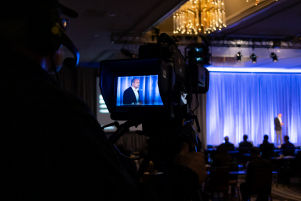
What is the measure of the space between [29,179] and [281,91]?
14.1 m

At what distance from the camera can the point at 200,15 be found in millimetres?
5996

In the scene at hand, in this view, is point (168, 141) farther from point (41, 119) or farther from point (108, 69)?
point (41, 119)

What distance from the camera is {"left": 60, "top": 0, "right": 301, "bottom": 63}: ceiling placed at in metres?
5.90

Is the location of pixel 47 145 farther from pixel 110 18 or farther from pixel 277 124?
pixel 277 124

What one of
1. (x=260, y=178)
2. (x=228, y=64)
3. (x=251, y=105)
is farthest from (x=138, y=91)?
(x=251, y=105)

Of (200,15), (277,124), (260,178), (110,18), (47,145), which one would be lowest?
(260,178)

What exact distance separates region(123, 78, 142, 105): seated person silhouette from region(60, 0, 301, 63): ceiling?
437cm

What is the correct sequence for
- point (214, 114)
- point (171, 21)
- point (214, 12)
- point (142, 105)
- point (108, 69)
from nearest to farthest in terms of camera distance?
point (142, 105) → point (108, 69) → point (214, 12) → point (171, 21) → point (214, 114)

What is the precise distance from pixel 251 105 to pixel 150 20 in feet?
25.0

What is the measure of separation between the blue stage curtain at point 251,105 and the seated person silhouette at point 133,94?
459 inches

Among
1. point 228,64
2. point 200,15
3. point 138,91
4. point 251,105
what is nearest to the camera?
point 138,91

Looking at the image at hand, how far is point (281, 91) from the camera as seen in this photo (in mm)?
13641

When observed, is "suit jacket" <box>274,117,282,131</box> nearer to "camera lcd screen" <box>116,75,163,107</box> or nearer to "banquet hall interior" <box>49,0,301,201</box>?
"banquet hall interior" <box>49,0,301,201</box>

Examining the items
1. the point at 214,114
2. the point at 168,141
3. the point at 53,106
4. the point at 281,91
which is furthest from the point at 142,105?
the point at 281,91
